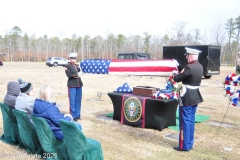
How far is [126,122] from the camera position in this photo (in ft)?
18.9

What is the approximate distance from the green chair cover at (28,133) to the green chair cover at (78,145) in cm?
90

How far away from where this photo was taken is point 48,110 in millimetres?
3482

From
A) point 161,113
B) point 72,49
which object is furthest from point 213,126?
point 72,49

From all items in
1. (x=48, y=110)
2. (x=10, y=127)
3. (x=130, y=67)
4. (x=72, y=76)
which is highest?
(x=130, y=67)

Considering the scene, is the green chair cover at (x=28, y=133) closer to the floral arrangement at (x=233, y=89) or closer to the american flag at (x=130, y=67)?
the american flag at (x=130, y=67)

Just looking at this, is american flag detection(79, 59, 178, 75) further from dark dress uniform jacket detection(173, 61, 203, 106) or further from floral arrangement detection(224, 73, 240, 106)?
floral arrangement detection(224, 73, 240, 106)

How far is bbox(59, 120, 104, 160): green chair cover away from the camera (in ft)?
9.85

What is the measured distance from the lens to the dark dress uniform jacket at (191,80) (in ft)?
13.5

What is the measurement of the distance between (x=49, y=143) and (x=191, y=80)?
240cm

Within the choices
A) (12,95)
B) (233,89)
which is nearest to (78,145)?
(12,95)

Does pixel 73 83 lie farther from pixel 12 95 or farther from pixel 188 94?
pixel 188 94

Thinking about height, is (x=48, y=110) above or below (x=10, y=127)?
above

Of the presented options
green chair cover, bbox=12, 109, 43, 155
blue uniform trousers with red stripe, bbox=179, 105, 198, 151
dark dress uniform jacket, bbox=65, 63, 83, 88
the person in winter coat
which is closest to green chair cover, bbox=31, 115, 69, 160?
green chair cover, bbox=12, 109, 43, 155

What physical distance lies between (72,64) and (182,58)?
1230cm
